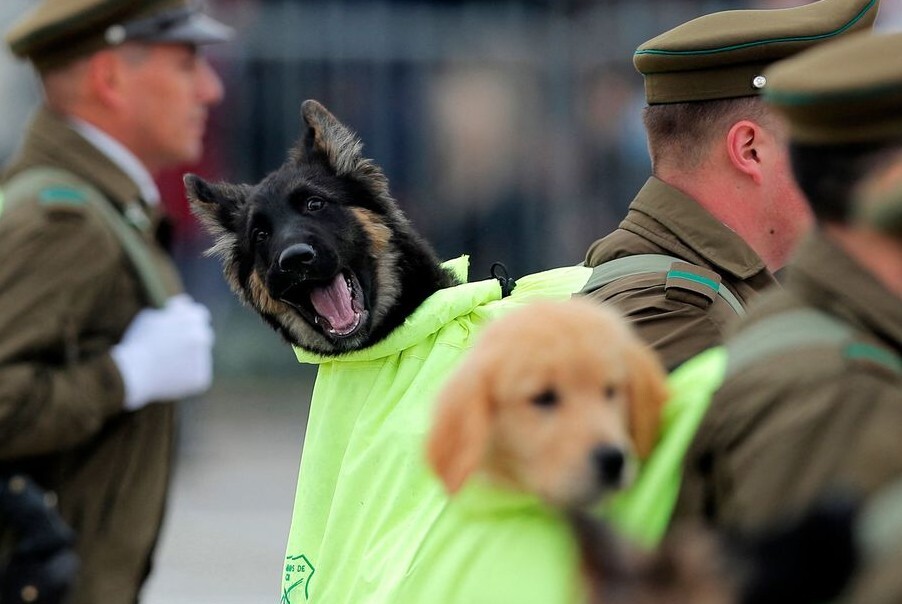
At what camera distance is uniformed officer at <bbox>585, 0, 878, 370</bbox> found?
3.78m

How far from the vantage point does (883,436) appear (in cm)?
218

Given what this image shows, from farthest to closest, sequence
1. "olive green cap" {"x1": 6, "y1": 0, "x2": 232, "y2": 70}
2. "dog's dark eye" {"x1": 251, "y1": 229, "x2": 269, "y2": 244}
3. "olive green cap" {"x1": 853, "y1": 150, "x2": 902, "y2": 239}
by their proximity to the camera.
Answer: "dog's dark eye" {"x1": 251, "y1": 229, "x2": 269, "y2": 244}, "olive green cap" {"x1": 6, "y1": 0, "x2": 232, "y2": 70}, "olive green cap" {"x1": 853, "y1": 150, "x2": 902, "y2": 239}

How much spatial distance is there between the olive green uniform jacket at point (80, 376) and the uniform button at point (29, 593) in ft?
0.68

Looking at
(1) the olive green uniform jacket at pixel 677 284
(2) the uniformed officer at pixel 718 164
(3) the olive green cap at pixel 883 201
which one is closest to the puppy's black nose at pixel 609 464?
(3) the olive green cap at pixel 883 201

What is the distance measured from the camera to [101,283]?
Result: 3527 mm

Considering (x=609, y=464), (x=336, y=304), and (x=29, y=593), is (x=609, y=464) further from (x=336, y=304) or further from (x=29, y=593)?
(x=336, y=304)

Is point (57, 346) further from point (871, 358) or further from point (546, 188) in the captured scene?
point (546, 188)

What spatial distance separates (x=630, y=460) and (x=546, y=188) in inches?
416

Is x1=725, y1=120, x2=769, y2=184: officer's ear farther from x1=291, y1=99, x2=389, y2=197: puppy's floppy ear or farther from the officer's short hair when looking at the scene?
x1=291, y1=99, x2=389, y2=197: puppy's floppy ear

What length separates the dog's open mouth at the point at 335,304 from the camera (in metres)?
4.38

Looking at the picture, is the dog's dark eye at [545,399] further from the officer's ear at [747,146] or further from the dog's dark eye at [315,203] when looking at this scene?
the dog's dark eye at [315,203]

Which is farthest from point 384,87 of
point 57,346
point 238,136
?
point 57,346

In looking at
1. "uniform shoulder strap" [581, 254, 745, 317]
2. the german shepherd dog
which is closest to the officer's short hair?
"uniform shoulder strap" [581, 254, 745, 317]

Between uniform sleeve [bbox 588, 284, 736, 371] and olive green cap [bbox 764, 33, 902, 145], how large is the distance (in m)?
1.13
